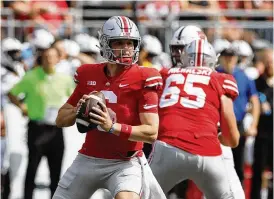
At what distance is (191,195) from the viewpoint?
1062cm

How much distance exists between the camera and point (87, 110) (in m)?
5.93

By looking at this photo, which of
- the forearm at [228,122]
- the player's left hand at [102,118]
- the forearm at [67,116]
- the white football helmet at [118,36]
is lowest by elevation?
the forearm at [228,122]

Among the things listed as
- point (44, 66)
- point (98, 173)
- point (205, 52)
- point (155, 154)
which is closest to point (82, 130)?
point (98, 173)

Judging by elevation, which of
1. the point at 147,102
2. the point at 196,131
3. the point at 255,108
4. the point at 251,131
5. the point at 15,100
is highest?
the point at 147,102

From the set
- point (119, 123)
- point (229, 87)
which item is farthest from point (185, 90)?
point (119, 123)

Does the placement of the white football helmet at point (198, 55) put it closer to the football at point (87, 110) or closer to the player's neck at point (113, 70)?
the player's neck at point (113, 70)

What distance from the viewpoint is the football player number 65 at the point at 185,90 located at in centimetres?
747

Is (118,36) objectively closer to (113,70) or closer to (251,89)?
(113,70)

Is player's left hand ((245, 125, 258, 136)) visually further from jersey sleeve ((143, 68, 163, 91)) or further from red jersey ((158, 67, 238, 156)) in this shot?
jersey sleeve ((143, 68, 163, 91))

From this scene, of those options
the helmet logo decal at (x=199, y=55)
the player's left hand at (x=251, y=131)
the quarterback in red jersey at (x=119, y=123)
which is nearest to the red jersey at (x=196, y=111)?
the helmet logo decal at (x=199, y=55)

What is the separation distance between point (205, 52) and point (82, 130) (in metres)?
2.14

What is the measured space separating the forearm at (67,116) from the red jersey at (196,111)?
1.26 meters

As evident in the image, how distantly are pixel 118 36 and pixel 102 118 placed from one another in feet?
2.27

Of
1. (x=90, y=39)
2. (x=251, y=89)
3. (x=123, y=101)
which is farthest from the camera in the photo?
(x=90, y=39)
